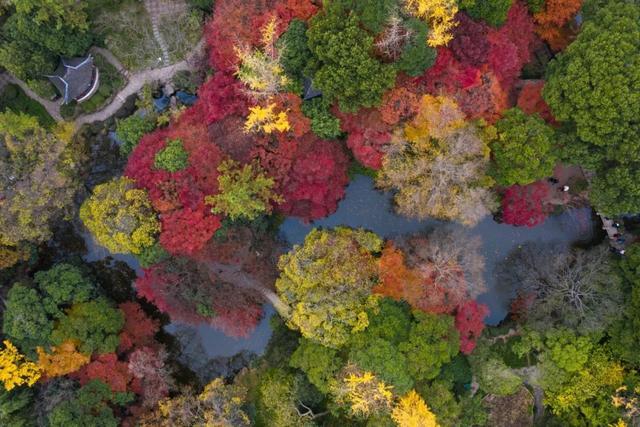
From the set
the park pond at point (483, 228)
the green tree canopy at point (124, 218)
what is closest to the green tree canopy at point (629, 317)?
the park pond at point (483, 228)

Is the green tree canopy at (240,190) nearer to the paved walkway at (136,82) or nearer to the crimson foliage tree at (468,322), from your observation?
the paved walkway at (136,82)

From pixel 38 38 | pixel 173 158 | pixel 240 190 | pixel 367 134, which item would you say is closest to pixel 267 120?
pixel 240 190

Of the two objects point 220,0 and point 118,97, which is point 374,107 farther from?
point 118,97

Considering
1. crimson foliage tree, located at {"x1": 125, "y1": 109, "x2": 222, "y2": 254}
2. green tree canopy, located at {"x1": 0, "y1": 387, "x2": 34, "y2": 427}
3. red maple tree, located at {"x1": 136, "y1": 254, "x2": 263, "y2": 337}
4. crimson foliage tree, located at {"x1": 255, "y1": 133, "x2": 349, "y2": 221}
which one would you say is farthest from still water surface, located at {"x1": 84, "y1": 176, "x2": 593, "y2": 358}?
green tree canopy, located at {"x1": 0, "y1": 387, "x2": 34, "y2": 427}

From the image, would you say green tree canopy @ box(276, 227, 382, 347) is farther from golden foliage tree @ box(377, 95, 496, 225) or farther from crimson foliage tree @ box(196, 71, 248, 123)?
crimson foliage tree @ box(196, 71, 248, 123)

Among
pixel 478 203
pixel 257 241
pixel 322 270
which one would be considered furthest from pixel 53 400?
pixel 478 203
